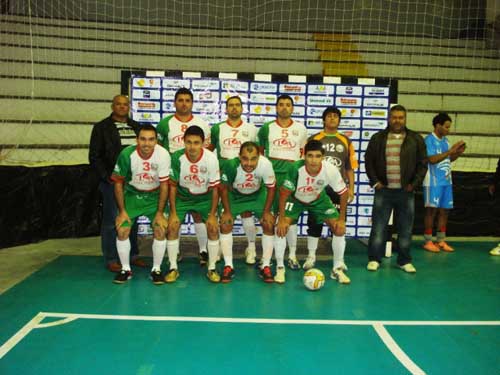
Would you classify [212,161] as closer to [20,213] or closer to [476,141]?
[20,213]

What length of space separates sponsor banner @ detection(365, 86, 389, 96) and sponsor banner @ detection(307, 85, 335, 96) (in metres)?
0.47

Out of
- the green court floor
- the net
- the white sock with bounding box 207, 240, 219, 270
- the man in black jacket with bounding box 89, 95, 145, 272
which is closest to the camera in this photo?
the green court floor

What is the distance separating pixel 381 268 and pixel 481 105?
274 inches

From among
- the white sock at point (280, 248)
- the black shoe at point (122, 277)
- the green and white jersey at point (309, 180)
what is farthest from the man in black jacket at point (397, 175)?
the black shoe at point (122, 277)

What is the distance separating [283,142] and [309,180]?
83 centimetres

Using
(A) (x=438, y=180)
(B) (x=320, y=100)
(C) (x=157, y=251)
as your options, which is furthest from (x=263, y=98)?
(A) (x=438, y=180)

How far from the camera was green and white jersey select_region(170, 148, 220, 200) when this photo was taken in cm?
509

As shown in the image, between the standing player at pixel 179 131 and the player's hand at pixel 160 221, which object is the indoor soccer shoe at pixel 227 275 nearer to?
the standing player at pixel 179 131

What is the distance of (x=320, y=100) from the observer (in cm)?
647

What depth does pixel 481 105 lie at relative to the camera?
36.0 feet

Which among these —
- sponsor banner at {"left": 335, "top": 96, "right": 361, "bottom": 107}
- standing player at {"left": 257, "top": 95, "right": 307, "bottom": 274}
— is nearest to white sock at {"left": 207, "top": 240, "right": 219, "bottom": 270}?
standing player at {"left": 257, "top": 95, "right": 307, "bottom": 274}

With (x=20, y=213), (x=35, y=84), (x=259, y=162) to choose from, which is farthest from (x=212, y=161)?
(x=35, y=84)

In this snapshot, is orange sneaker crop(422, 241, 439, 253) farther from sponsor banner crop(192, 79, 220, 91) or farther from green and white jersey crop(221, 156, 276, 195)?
sponsor banner crop(192, 79, 220, 91)

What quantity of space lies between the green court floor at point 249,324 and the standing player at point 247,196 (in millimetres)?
348
